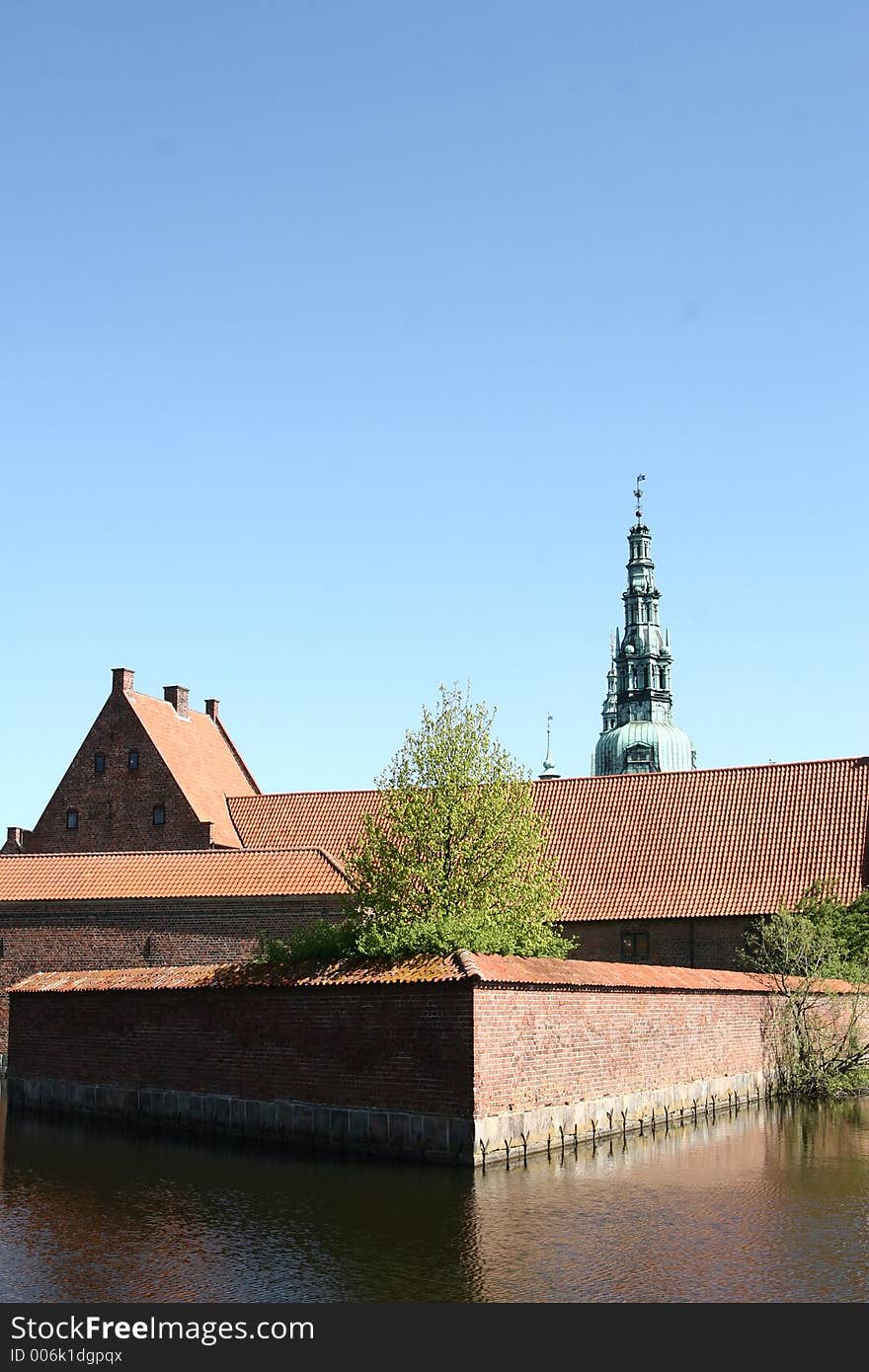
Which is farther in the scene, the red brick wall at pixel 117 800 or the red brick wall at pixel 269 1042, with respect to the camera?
the red brick wall at pixel 117 800

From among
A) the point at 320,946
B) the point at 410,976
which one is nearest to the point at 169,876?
the point at 320,946

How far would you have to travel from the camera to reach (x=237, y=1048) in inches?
941

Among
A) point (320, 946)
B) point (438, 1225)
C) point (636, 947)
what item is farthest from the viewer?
point (636, 947)

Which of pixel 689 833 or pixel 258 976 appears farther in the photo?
pixel 689 833

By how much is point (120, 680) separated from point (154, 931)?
54.2 feet

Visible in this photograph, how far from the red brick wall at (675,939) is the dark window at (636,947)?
0.35 feet

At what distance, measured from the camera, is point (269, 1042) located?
23281 mm

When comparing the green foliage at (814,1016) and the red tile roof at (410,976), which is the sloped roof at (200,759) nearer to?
the red tile roof at (410,976)

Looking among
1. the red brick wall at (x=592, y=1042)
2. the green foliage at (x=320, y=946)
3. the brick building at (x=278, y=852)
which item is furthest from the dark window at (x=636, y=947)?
the green foliage at (x=320, y=946)

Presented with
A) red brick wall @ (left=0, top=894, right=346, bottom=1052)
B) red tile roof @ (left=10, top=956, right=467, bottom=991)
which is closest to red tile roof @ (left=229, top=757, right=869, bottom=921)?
red brick wall @ (left=0, top=894, right=346, bottom=1052)

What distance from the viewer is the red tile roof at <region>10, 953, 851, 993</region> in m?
21.3

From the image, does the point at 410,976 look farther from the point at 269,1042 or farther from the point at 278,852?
the point at 278,852

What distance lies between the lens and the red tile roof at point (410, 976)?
69.8 ft

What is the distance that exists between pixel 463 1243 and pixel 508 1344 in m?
3.45
